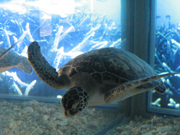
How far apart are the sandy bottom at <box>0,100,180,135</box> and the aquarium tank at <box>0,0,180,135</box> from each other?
0.04 ft

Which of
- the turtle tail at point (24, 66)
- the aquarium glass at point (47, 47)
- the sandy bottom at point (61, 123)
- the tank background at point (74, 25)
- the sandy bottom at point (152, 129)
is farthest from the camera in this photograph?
the tank background at point (74, 25)

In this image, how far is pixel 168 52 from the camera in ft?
9.60

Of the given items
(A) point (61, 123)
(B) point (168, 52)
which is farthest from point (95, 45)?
(A) point (61, 123)

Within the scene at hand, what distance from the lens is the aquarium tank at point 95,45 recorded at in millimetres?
2021

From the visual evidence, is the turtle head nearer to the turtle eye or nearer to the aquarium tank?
the turtle eye

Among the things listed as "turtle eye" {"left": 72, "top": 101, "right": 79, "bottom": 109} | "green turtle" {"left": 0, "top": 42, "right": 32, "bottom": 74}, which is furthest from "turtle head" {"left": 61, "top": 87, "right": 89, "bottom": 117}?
"green turtle" {"left": 0, "top": 42, "right": 32, "bottom": 74}

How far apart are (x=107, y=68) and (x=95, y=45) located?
1305mm

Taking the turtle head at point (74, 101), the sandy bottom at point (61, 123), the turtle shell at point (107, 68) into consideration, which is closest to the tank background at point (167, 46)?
the sandy bottom at point (61, 123)

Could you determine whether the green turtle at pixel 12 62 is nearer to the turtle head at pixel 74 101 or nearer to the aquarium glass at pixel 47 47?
the aquarium glass at pixel 47 47

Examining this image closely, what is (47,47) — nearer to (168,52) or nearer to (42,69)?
(42,69)

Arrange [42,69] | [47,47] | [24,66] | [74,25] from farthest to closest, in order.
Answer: [74,25], [47,47], [24,66], [42,69]

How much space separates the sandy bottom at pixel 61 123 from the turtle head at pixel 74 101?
0.49 meters

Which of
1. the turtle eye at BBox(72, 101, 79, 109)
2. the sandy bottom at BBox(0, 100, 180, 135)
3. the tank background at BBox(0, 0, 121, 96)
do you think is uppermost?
the tank background at BBox(0, 0, 121, 96)

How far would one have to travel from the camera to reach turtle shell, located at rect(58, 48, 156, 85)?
62.1 inches
